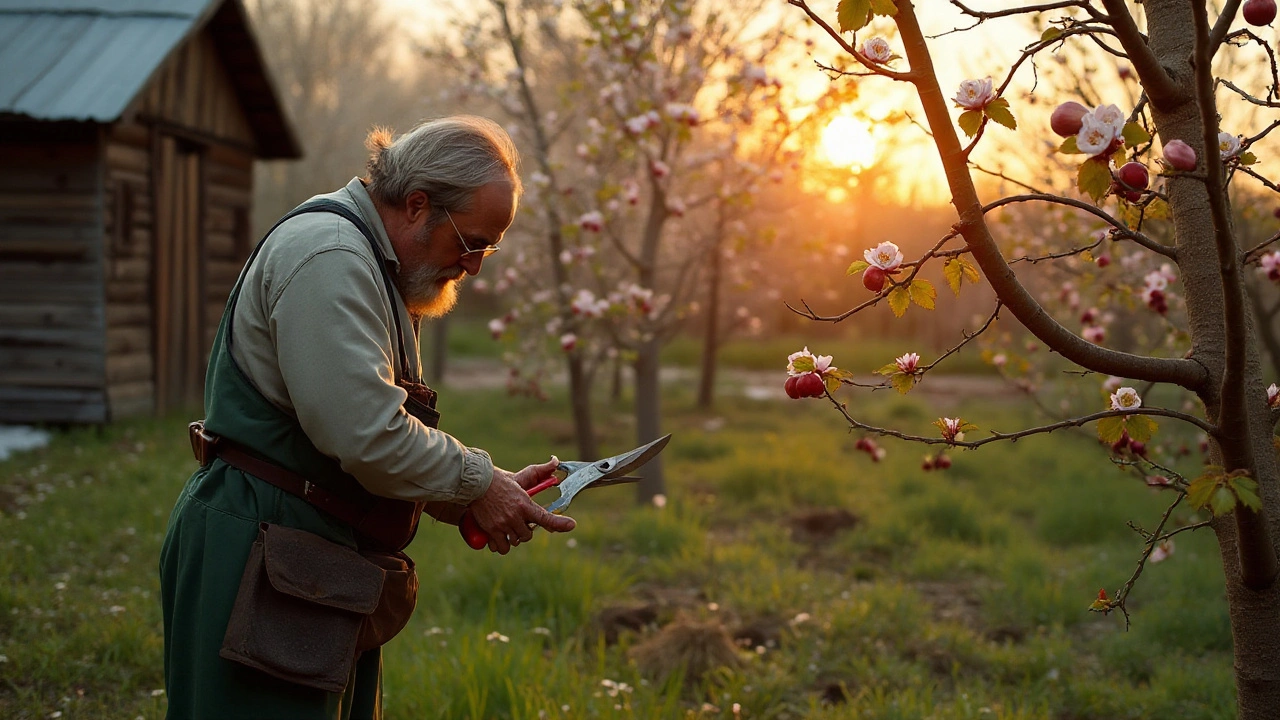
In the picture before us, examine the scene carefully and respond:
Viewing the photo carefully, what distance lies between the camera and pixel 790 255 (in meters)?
13.3

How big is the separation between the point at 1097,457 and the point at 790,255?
4.65 meters

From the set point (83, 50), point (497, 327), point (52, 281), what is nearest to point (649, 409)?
point (497, 327)

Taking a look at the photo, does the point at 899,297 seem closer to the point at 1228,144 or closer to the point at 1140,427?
the point at 1140,427

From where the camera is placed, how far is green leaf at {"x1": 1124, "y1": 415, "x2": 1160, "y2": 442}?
225cm

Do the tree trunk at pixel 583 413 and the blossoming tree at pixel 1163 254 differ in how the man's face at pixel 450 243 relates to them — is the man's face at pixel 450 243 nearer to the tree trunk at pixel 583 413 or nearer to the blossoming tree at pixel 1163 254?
the blossoming tree at pixel 1163 254

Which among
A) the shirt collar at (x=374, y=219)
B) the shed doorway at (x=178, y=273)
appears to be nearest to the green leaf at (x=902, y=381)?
the shirt collar at (x=374, y=219)

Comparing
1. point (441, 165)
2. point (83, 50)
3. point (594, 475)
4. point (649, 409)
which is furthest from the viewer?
point (83, 50)

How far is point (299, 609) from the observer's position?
7.22 ft

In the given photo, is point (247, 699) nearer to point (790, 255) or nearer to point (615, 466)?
point (615, 466)

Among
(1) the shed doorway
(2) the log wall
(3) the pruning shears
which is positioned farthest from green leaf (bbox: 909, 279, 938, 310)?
(1) the shed doorway

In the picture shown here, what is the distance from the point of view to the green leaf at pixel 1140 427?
2.25 meters

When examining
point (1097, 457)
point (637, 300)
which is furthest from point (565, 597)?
point (1097, 457)

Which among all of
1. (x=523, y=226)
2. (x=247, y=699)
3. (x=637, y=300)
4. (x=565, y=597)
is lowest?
(x=565, y=597)

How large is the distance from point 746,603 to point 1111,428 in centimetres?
323
